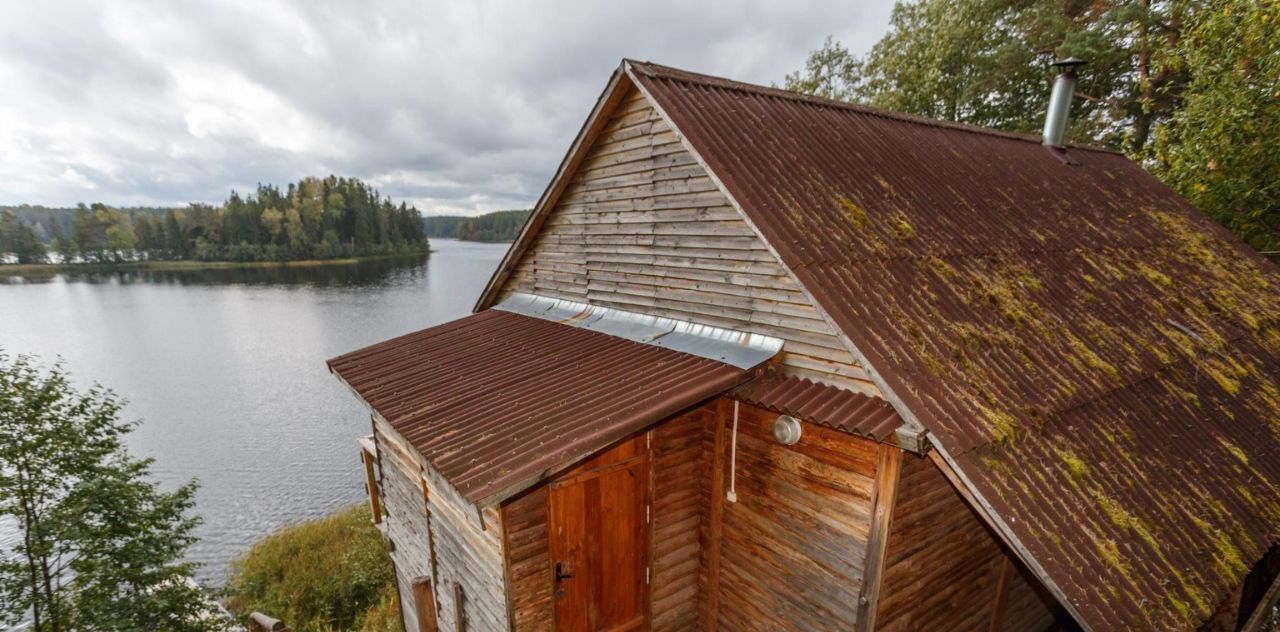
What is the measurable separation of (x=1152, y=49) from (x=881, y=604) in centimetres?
1954

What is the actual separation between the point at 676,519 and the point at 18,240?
118 m

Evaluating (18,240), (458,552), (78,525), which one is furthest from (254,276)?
(458,552)

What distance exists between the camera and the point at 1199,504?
12.5ft

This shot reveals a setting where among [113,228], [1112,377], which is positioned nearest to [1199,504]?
[1112,377]

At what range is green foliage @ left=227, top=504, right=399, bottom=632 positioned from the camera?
11914mm

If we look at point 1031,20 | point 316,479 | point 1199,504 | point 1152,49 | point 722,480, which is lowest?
point 316,479

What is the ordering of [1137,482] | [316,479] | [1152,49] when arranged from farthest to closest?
[316,479] → [1152,49] → [1137,482]

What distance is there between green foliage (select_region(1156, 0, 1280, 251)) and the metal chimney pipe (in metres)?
4.27

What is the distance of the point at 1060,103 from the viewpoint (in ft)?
31.9

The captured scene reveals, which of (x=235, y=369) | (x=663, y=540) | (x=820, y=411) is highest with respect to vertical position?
(x=820, y=411)

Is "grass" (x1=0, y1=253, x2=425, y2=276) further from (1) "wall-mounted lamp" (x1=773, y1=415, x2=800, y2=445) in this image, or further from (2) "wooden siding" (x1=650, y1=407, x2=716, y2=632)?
(1) "wall-mounted lamp" (x1=773, y1=415, x2=800, y2=445)

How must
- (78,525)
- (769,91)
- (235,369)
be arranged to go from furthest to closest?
(235,369) < (78,525) < (769,91)

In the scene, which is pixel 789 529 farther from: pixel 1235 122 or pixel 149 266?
pixel 149 266

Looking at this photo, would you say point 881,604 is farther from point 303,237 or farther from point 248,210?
point 248,210
